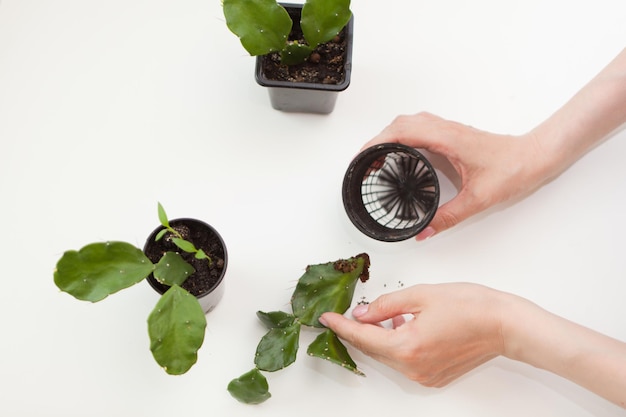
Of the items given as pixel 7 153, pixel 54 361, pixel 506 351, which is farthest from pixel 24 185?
pixel 506 351

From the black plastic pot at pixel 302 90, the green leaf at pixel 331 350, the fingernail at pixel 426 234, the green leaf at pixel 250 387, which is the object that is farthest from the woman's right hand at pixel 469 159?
the green leaf at pixel 250 387

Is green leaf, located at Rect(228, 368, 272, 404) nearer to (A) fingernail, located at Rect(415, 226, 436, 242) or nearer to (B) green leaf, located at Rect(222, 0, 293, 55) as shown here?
(A) fingernail, located at Rect(415, 226, 436, 242)

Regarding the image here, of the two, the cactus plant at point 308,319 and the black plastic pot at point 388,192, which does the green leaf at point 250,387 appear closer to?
the cactus plant at point 308,319

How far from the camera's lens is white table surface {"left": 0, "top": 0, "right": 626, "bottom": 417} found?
35.5 inches

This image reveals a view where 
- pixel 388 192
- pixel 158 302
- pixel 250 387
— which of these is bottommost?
pixel 250 387

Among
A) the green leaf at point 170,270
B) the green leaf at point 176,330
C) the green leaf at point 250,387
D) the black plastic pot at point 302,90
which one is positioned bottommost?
the green leaf at point 250,387

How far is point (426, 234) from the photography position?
91 cm

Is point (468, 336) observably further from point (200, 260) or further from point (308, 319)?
point (200, 260)

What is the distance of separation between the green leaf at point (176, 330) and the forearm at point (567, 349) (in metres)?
0.43

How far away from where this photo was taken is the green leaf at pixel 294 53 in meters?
0.86

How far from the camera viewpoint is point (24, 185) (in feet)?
3.08

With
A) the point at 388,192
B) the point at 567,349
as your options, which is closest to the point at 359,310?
the point at 388,192

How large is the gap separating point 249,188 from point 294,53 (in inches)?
8.8

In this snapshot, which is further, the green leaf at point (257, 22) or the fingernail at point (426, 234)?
the fingernail at point (426, 234)
